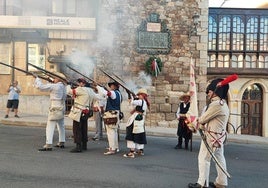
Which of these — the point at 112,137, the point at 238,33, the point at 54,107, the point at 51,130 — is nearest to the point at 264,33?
the point at 238,33

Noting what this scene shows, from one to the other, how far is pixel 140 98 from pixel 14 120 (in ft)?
21.5

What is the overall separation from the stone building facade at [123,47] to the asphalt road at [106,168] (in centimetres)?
639

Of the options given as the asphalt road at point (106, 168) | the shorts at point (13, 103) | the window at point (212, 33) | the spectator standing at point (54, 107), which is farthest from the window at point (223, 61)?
the spectator standing at point (54, 107)

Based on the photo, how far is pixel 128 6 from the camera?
15203 mm

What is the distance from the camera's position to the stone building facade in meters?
15.1

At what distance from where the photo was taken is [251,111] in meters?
17.0

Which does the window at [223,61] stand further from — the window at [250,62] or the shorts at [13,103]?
the shorts at [13,103]

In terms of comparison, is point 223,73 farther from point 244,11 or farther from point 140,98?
point 140,98

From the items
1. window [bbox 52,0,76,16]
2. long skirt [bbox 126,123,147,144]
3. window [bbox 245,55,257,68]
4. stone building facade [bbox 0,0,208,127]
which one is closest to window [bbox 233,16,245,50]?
window [bbox 245,55,257,68]

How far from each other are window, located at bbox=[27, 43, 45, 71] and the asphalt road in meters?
7.18

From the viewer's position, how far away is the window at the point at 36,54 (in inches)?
623

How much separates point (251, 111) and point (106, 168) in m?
12.0

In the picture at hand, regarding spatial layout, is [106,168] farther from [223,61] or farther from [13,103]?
[223,61]

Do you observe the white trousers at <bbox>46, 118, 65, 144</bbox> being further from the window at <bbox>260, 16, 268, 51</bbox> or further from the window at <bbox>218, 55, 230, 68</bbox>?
the window at <bbox>260, 16, 268, 51</bbox>
